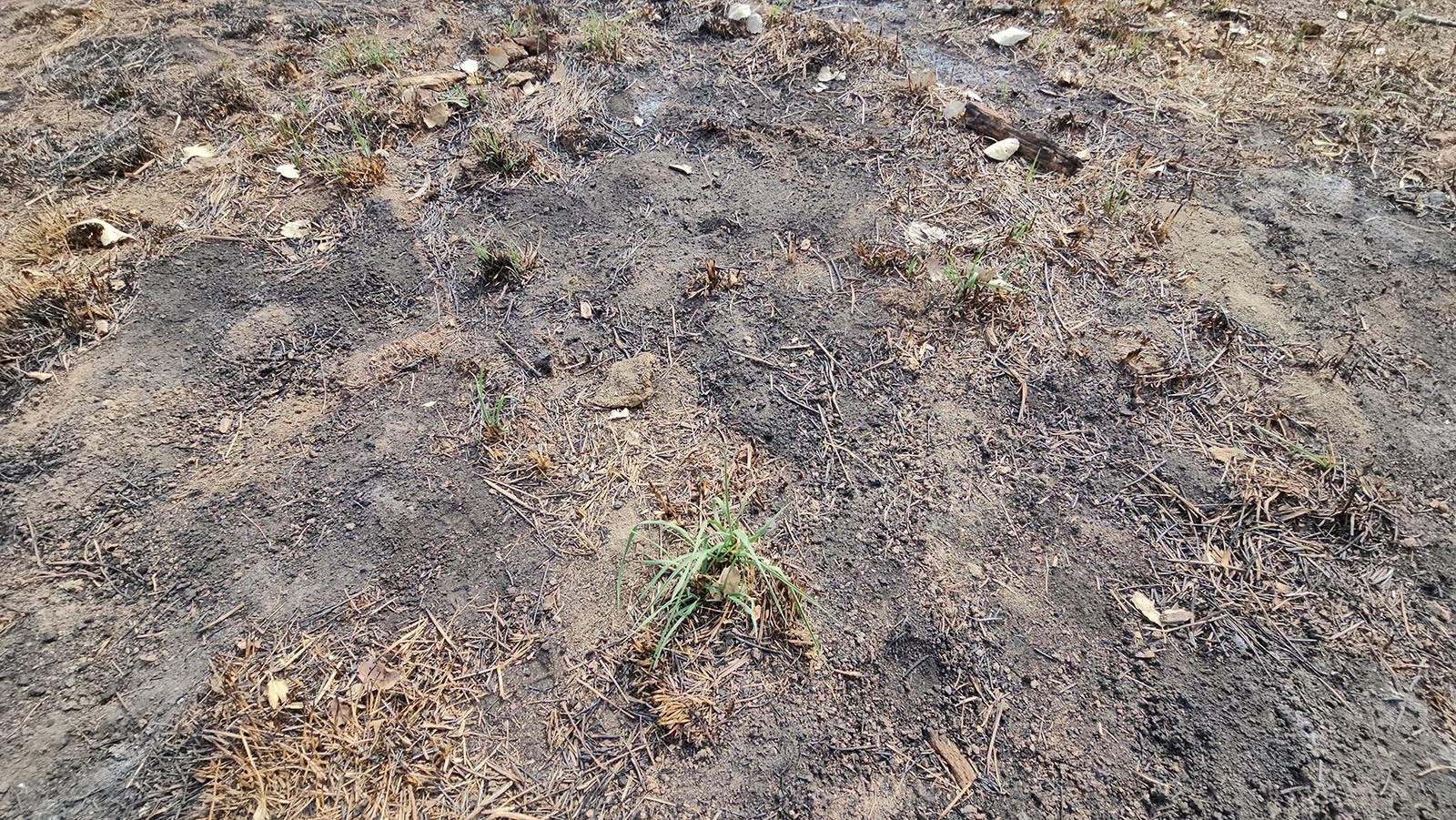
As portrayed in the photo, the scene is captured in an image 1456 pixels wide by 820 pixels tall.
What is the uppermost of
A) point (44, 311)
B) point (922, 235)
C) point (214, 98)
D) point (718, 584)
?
point (214, 98)

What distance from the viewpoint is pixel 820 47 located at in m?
3.28

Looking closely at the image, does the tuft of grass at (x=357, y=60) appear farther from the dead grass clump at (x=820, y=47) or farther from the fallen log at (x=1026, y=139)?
the fallen log at (x=1026, y=139)

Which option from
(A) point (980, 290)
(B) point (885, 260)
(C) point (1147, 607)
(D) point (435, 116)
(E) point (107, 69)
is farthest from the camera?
(E) point (107, 69)

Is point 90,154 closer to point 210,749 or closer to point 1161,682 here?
point 210,749

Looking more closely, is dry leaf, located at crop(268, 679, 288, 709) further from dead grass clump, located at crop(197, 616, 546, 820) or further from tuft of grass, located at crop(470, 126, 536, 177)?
tuft of grass, located at crop(470, 126, 536, 177)

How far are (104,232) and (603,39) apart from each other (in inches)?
85.2

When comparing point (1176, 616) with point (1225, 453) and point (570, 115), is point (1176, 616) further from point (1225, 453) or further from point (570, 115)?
point (570, 115)

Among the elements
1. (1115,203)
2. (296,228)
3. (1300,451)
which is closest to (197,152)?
(296,228)

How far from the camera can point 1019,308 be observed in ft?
7.49

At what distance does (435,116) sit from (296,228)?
2.60 ft

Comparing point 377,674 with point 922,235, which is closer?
point 377,674

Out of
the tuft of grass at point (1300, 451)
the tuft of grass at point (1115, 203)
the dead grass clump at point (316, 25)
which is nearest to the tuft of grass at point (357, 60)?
the dead grass clump at point (316, 25)

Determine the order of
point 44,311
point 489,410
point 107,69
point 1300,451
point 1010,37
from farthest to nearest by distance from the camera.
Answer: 1. point 1010,37
2. point 107,69
3. point 44,311
4. point 489,410
5. point 1300,451

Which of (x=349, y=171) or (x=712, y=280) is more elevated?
(x=349, y=171)
